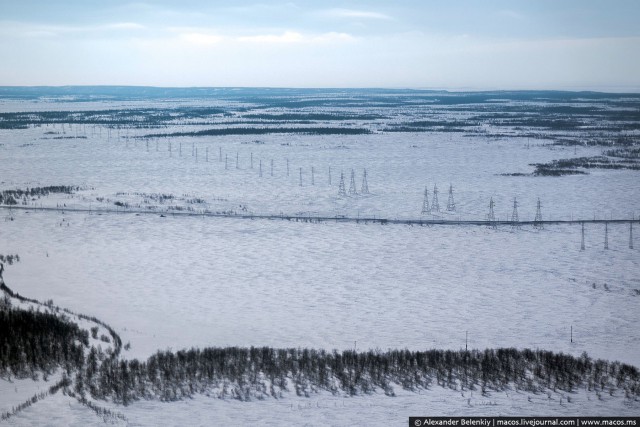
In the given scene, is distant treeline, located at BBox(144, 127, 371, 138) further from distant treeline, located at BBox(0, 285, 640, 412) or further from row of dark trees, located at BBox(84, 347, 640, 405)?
row of dark trees, located at BBox(84, 347, 640, 405)

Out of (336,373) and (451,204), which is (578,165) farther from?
(336,373)

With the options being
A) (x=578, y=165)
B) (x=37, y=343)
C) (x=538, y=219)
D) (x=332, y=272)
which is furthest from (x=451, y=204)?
(x=37, y=343)

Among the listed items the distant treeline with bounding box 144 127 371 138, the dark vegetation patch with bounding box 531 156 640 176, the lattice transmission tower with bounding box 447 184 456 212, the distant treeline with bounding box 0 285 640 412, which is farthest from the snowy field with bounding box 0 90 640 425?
the distant treeline with bounding box 144 127 371 138

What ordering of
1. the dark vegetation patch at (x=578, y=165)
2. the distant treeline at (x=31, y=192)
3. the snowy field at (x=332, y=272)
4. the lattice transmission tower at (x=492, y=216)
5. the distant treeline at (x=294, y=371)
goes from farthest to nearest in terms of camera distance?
the dark vegetation patch at (x=578, y=165), the distant treeline at (x=31, y=192), the lattice transmission tower at (x=492, y=216), the distant treeline at (x=294, y=371), the snowy field at (x=332, y=272)

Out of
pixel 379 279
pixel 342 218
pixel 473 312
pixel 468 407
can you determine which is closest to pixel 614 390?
pixel 468 407

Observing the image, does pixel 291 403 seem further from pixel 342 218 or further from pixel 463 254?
pixel 342 218

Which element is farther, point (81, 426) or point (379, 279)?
point (379, 279)

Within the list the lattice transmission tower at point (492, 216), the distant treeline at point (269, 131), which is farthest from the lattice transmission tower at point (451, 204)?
the distant treeline at point (269, 131)

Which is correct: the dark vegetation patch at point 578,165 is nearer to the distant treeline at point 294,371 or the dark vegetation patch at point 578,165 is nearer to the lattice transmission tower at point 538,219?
the lattice transmission tower at point 538,219
